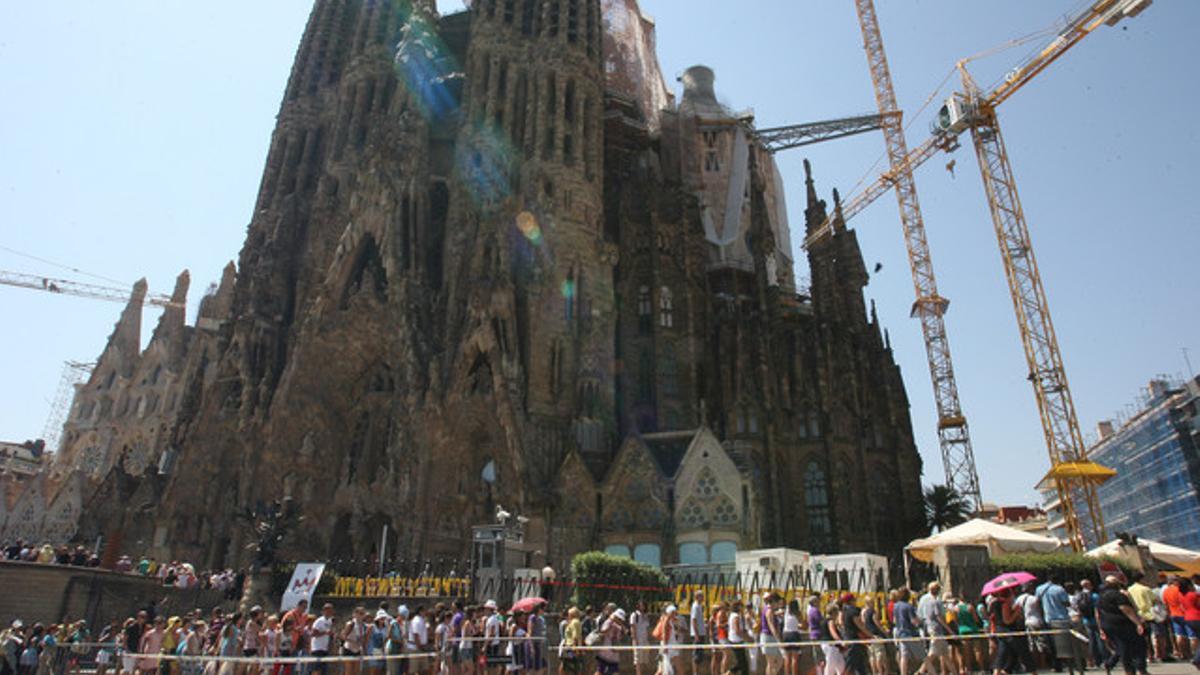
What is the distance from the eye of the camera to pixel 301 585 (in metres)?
23.2

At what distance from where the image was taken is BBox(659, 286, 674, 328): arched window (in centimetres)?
4234

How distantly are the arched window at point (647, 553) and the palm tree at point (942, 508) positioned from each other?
61.2 ft

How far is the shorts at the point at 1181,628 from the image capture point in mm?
13629

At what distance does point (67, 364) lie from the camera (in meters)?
84.9

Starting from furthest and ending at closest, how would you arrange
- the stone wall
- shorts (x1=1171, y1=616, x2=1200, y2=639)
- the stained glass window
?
the stained glass window
the stone wall
shorts (x1=1171, y1=616, x2=1200, y2=639)

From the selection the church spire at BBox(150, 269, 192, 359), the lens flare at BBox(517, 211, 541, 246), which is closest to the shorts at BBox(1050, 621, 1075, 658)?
the lens flare at BBox(517, 211, 541, 246)

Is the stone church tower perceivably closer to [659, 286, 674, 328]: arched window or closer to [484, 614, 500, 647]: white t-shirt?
[659, 286, 674, 328]: arched window

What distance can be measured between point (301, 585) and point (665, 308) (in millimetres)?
24739

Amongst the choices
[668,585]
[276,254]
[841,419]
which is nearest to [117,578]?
[668,585]

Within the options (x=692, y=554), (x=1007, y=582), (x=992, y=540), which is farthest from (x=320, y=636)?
(x=692, y=554)

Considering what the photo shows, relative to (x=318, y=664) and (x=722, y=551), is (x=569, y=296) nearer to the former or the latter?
(x=722, y=551)

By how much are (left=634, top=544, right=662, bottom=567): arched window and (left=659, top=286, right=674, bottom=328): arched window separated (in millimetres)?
13293

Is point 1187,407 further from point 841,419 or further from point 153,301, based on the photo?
point 153,301

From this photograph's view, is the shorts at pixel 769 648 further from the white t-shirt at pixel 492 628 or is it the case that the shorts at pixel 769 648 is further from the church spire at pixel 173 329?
the church spire at pixel 173 329
